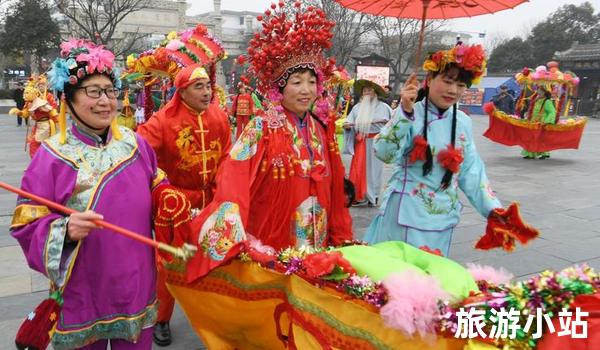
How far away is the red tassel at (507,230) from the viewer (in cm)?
267

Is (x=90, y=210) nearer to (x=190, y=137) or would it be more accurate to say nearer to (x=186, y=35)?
(x=190, y=137)

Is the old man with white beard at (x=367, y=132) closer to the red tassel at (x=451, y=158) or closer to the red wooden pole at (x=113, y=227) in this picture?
the red tassel at (x=451, y=158)

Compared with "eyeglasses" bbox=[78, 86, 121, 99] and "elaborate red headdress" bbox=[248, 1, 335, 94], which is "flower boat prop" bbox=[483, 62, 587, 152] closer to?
"elaborate red headdress" bbox=[248, 1, 335, 94]

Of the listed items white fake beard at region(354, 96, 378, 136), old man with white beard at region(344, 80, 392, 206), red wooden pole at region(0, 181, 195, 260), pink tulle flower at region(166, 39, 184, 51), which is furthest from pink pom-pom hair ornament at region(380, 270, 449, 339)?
white fake beard at region(354, 96, 378, 136)

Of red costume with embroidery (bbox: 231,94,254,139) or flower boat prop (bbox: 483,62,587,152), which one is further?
flower boat prop (bbox: 483,62,587,152)

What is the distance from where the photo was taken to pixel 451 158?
284cm

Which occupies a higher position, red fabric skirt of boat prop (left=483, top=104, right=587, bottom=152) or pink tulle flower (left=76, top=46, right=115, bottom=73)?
pink tulle flower (left=76, top=46, right=115, bottom=73)

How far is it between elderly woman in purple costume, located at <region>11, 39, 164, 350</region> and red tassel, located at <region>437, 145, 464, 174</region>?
1702 mm

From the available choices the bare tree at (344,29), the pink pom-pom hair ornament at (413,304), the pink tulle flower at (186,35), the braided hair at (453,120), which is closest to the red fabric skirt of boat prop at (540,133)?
the pink tulle flower at (186,35)

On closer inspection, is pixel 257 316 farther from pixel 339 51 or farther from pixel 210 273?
pixel 339 51

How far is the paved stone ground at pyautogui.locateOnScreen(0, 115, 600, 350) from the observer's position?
3.72m

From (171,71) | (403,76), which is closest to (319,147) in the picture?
(171,71)

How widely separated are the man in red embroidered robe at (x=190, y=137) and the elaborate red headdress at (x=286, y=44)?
2.36ft

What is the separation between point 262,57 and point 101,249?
4.60 feet
